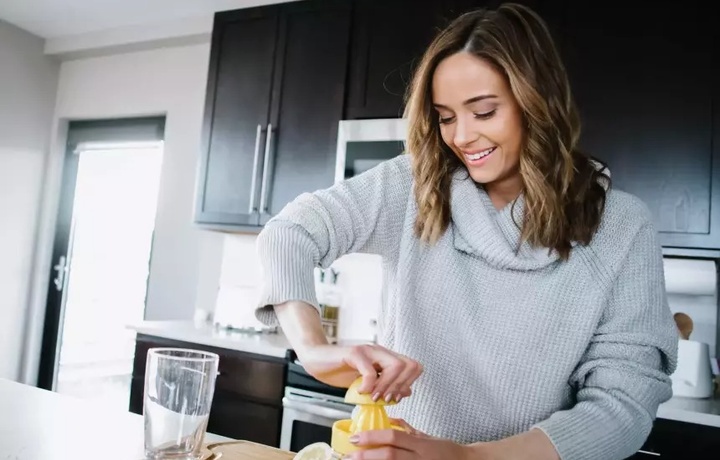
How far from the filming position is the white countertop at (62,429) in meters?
0.82

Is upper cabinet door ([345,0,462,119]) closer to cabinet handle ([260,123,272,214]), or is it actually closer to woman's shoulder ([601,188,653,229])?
cabinet handle ([260,123,272,214])

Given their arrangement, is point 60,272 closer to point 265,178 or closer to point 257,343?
point 265,178

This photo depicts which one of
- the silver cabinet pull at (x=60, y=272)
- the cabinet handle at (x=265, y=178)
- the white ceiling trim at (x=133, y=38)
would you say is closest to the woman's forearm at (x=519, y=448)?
the cabinet handle at (x=265, y=178)

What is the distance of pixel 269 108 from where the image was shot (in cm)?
269

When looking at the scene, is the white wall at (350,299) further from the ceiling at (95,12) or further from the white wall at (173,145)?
the ceiling at (95,12)

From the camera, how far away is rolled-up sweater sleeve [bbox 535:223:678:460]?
760 millimetres

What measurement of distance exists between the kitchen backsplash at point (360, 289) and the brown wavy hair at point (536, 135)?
3.97 feet

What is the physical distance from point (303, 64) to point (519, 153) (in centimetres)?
189

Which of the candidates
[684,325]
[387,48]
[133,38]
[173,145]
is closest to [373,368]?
[684,325]

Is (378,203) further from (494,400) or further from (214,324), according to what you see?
(214,324)

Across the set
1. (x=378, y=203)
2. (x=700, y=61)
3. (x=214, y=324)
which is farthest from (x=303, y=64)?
(x=378, y=203)

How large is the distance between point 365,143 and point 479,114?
1544 millimetres

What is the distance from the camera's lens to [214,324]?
2.76 meters

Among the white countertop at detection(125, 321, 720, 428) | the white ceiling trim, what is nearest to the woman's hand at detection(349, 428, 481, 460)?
the white countertop at detection(125, 321, 720, 428)
